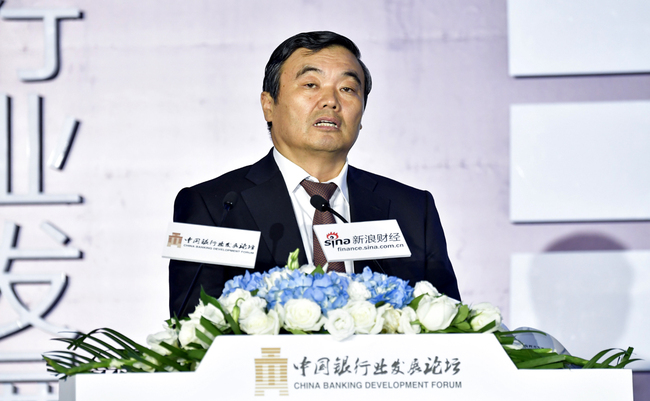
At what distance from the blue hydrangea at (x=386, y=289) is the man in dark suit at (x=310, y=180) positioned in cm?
62

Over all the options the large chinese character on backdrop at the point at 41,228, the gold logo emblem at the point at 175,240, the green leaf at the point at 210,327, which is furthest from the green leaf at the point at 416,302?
the large chinese character on backdrop at the point at 41,228

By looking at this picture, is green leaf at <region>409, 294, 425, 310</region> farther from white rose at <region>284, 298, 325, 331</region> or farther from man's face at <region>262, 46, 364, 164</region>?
man's face at <region>262, 46, 364, 164</region>

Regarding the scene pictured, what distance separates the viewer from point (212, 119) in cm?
274

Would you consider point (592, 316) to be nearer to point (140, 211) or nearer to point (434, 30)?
point (434, 30)

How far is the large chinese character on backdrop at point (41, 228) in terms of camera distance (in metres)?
2.69

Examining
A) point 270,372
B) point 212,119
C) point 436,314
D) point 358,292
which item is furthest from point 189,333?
point 212,119

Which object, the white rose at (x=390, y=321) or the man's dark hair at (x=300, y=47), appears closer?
the white rose at (x=390, y=321)

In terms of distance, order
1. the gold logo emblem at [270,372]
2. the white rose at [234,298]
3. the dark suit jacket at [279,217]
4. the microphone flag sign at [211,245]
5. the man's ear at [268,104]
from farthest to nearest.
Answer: the man's ear at [268,104] → the dark suit jacket at [279,217] → the microphone flag sign at [211,245] → the white rose at [234,298] → the gold logo emblem at [270,372]

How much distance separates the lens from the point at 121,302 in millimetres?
2703

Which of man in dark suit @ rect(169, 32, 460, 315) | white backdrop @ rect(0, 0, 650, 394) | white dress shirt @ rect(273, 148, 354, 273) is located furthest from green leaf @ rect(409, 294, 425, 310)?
white backdrop @ rect(0, 0, 650, 394)

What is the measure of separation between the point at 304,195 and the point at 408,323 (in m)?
0.94

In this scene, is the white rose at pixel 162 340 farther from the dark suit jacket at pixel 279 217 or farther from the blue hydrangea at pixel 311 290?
the dark suit jacket at pixel 279 217

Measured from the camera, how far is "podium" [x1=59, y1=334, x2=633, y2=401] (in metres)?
0.88

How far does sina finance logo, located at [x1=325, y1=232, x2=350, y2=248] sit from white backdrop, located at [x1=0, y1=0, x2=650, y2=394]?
5.10 ft
